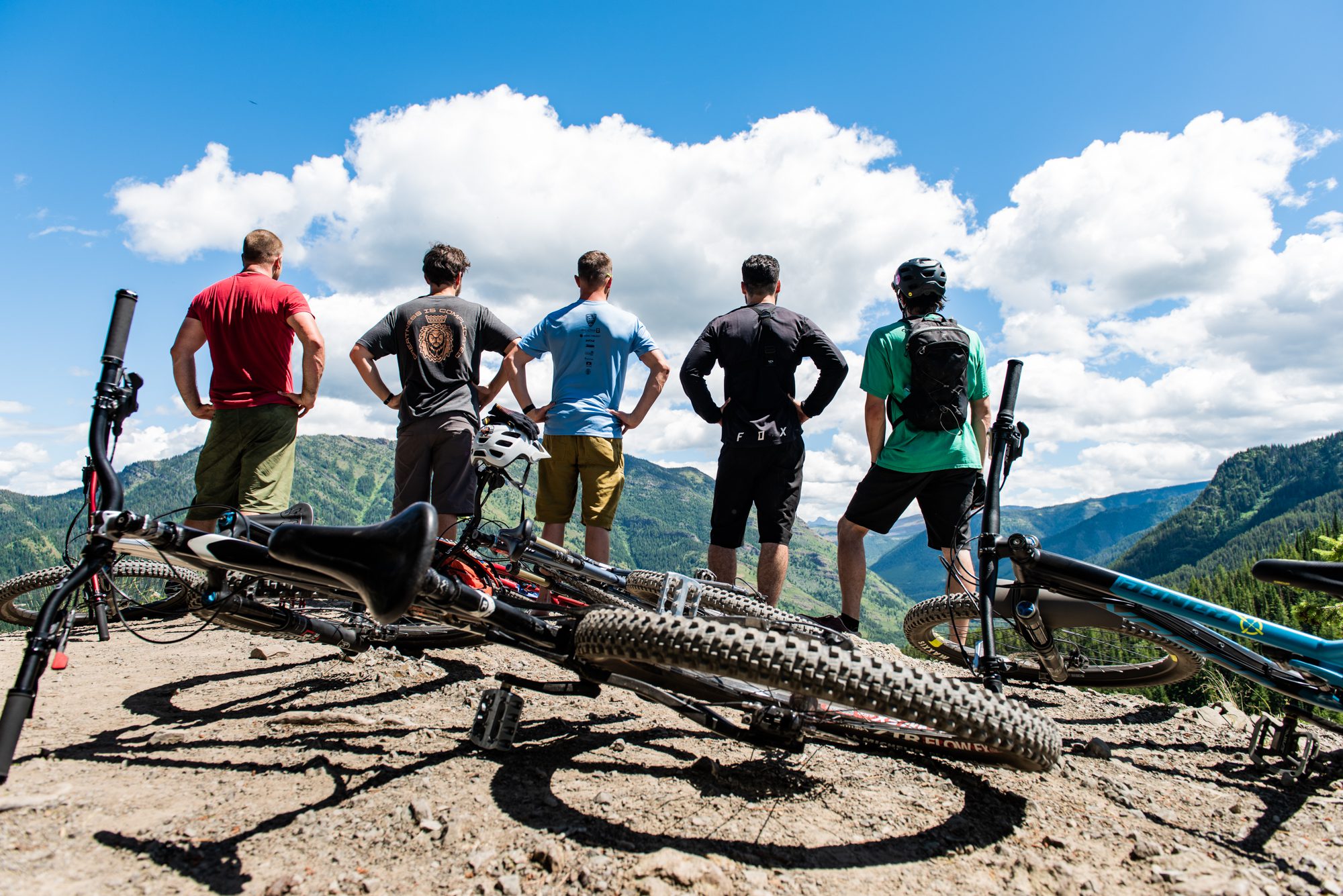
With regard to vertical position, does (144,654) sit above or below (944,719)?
below

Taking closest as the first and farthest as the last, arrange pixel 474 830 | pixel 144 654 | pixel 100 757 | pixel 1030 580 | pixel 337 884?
pixel 337 884, pixel 474 830, pixel 100 757, pixel 1030 580, pixel 144 654

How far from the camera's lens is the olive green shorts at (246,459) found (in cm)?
521

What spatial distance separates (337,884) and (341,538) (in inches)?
38.0

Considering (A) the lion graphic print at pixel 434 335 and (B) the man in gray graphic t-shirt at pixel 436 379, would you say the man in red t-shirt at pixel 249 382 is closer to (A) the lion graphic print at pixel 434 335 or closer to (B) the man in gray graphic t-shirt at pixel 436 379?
(B) the man in gray graphic t-shirt at pixel 436 379

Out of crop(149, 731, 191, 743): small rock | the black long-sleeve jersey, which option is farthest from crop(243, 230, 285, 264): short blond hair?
crop(149, 731, 191, 743): small rock

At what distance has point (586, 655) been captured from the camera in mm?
2510

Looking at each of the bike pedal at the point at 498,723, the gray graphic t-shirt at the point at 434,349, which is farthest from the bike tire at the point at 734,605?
the gray graphic t-shirt at the point at 434,349

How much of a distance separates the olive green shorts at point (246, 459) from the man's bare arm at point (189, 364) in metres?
0.14

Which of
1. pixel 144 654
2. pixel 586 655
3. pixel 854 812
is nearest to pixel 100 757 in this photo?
pixel 586 655

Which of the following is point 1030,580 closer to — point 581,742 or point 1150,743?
point 1150,743

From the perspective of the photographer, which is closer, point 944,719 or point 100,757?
point 944,719

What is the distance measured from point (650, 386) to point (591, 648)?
14.2 ft

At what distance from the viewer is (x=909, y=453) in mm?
5062

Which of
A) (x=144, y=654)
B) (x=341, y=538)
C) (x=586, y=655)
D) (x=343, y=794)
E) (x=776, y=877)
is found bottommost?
(x=144, y=654)
